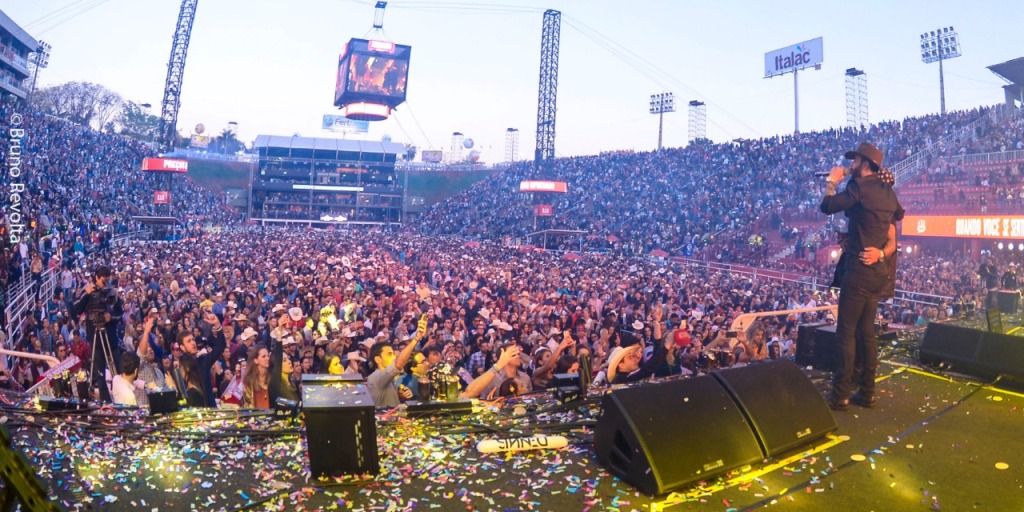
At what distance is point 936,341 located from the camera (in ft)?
18.3

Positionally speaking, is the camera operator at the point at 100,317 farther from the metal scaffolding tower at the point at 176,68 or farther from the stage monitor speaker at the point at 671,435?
the metal scaffolding tower at the point at 176,68

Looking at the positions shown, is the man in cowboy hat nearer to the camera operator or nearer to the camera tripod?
the camera operator

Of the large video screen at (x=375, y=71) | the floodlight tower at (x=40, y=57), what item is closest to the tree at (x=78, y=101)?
the floodlight tower at (x=40, y=57)

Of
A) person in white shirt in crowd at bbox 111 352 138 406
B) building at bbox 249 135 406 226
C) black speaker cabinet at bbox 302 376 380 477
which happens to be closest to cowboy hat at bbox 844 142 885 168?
black speaker cabinet at bbox 302 376 380 477

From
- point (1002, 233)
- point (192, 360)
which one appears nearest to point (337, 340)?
point (192, 360)

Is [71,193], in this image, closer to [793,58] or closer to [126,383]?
[126,383]

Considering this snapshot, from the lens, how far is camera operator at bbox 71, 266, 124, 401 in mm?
5766

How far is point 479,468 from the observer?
330 centimetres

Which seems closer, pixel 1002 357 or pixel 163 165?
pixel 1002 357

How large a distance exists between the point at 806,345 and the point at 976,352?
1.42 m

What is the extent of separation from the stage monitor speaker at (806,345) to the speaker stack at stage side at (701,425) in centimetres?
254

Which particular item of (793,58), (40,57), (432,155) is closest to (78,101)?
(40,57)

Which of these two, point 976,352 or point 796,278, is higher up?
point 796,278

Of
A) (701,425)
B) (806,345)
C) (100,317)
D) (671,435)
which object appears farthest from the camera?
(806,345)
